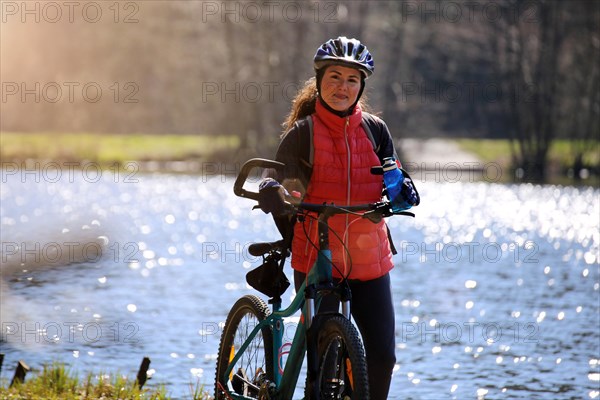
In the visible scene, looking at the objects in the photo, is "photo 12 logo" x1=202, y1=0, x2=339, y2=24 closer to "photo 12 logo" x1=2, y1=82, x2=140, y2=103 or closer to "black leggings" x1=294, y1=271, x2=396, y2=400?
"photo 12 logo" x1=2, y1=82, x2=140, y2=103

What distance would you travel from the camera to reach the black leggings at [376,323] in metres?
5.82

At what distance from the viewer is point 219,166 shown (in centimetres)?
5041

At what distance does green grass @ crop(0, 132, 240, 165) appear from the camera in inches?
2115

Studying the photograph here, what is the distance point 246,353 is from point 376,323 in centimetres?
87

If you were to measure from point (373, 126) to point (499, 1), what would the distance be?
51.0 metres

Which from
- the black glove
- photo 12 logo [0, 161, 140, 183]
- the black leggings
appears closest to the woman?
the black leggings

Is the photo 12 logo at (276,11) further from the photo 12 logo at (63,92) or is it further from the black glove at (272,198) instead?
the black glove at (272,198)

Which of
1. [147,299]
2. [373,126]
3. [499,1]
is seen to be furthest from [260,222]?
[499,1]

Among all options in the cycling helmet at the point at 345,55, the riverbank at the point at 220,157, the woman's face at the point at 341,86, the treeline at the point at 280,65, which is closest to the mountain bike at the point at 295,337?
the woman's face at the point at 341,86

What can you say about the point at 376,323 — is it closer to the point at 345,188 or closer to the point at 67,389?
the point at 345,188

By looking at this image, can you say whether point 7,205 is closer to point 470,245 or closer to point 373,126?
point 470,245

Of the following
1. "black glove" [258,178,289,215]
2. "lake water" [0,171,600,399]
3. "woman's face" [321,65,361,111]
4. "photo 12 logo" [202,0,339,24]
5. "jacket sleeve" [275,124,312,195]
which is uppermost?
"photo 12 logo" [202,0,339,24]

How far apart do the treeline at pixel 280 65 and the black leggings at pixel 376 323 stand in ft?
134

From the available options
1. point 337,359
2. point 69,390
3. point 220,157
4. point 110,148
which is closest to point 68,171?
point 220,157
